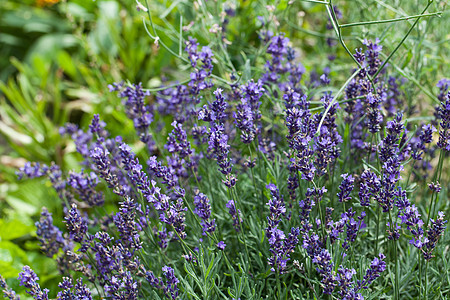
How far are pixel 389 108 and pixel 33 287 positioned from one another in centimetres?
184

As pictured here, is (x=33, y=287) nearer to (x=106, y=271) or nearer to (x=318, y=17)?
(x=106, y=271)

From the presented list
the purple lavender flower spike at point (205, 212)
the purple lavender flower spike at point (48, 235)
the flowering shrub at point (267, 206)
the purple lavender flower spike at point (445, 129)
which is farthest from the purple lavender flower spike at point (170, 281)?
Answer: the purple lavender flower spike at point (445, 129)

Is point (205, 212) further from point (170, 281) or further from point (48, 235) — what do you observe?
point (48, 235)

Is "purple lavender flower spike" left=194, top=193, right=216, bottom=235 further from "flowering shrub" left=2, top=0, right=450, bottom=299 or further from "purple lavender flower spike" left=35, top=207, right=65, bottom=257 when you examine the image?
"purple lavender flower spike" left=35, top=207, right=65, bottom=257

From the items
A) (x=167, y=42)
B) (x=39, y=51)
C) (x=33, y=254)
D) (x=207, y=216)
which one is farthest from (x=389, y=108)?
(x=39, y=51)

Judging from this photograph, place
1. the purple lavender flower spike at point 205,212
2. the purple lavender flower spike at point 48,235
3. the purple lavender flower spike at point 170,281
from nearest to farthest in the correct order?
the purple lavender flower spike at point 170,281 < the purple lavender flower spike at point 205,212 < the purple lavender flower spike at point 48,235

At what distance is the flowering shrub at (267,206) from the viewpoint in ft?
4.75

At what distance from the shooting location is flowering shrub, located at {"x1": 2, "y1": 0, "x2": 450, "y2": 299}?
1449 millimetres

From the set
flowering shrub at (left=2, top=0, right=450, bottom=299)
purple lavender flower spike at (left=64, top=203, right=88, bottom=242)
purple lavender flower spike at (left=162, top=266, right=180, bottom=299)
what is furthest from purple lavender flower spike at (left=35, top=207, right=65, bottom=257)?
purple lavender flower spike at (left=162, top=266, right=180, bottom=299)

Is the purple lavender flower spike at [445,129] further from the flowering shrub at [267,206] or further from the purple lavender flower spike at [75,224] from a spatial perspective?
the purple lavender flower spike at [75,224]

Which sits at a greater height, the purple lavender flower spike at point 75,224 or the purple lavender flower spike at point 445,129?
the purple lavender flower spike at point 445,129

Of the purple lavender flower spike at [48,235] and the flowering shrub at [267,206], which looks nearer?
the flowering shrub at [267,206]

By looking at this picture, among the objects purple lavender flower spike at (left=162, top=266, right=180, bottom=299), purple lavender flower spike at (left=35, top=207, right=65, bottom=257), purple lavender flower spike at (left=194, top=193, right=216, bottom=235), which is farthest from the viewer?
purple lavender flower spike at (left=35, top=207, right=65, bottom=257)

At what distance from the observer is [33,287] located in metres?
1.53
